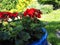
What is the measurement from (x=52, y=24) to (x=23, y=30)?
3429 millimetres

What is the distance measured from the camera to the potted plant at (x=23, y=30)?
4188 millimetres

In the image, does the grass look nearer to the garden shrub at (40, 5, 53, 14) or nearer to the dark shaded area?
the dark shaded area

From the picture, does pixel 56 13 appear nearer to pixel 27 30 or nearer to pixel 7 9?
pixel 7 9

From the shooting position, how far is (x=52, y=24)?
25.5ft

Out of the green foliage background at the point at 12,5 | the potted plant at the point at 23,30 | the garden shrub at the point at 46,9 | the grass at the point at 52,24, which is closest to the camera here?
the potted plant at the point at 23,30

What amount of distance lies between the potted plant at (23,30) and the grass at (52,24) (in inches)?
52.9

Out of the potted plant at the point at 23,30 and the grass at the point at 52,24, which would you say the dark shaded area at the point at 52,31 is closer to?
the grass at the point at 52,24

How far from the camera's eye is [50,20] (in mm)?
8453

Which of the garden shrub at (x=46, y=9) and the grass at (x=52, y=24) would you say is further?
the garden shrub at (x=46, y=9)

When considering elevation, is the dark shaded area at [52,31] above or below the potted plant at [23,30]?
below

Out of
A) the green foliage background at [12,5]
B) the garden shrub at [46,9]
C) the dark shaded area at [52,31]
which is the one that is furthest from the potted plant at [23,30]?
the green foliage background at [12,5]

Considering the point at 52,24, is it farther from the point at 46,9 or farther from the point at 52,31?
the point at 46,9

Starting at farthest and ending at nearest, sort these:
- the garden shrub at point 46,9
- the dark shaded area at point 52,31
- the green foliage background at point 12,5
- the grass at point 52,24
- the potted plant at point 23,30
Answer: the green foliage background at point 12,5 < the garden shrub at point 46,9 < the grass at point 52,24 < the dark shaded area at point 52,31 < the potted plant at point 23,30

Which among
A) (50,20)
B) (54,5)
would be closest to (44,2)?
(54,5)
